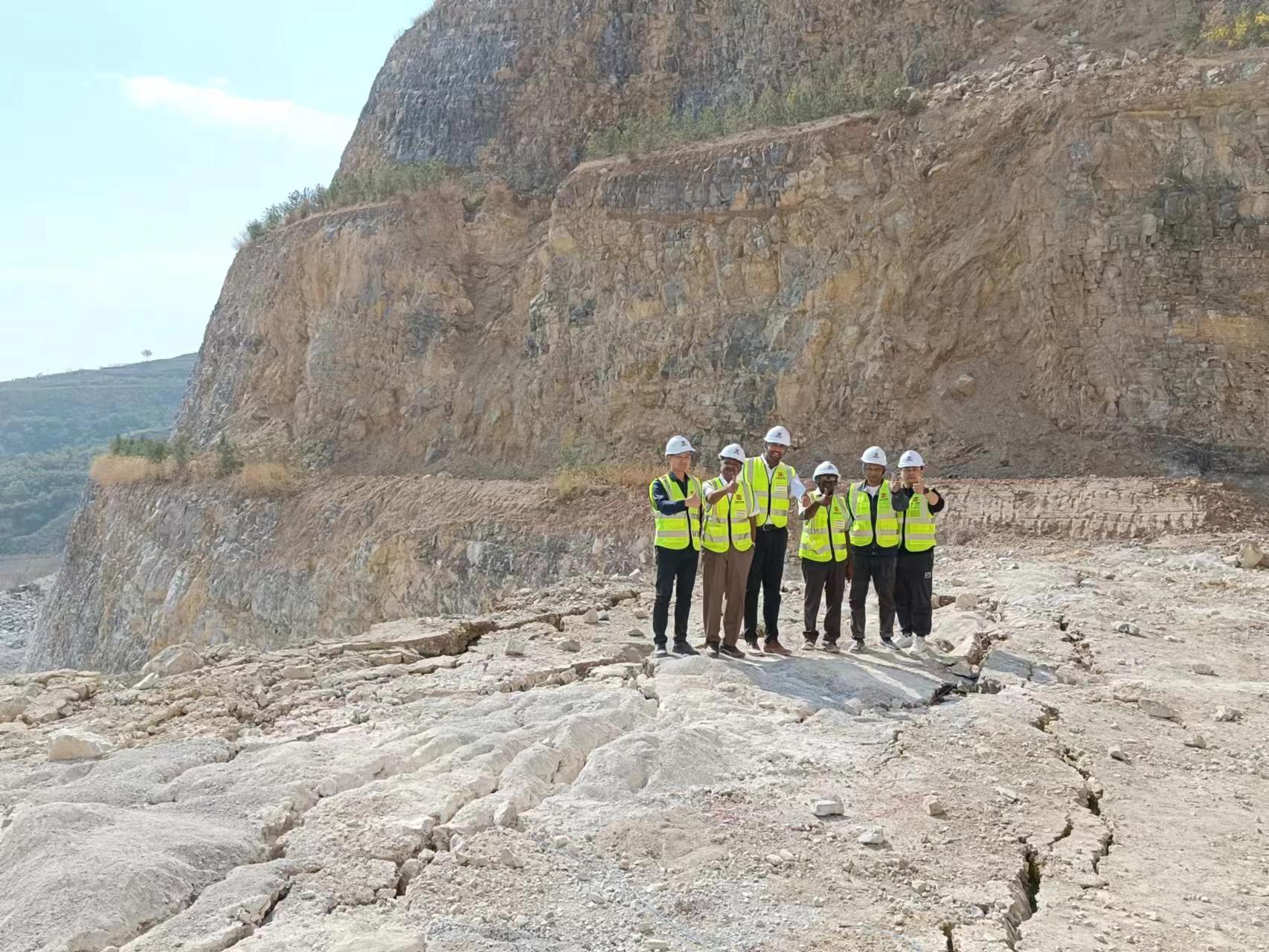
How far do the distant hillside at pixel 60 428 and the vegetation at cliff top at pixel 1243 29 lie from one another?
55.3 m

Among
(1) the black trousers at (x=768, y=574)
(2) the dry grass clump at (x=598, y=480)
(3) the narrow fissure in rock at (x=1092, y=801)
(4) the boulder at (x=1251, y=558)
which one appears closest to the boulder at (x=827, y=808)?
(3) the narrow fissure in rock at (x=1092, y=801)

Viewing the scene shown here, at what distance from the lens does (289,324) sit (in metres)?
24.8

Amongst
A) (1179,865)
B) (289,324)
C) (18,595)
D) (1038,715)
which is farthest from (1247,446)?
(18,595)

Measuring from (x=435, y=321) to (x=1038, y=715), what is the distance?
18231mm

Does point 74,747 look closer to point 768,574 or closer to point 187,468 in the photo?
point 768,574

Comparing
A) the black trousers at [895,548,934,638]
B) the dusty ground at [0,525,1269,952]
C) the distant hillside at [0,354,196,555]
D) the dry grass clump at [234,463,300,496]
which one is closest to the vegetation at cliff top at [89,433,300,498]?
the dry grass clump at [234,463,300,496]

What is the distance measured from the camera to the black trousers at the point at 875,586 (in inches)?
312

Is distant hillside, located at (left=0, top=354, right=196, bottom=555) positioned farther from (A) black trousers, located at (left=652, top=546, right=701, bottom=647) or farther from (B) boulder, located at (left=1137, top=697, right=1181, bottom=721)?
(B) boulder, located at (left=1137, top=697, right=1181, bottom=721)

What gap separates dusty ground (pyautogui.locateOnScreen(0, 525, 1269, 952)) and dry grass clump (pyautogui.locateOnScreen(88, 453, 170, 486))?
57.9 feet

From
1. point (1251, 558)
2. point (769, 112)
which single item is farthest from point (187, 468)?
point (1251, 558)

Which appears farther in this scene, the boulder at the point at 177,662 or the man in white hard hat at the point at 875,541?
the boulder at the point at 177,662

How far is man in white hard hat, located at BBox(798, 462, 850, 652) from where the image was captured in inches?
312

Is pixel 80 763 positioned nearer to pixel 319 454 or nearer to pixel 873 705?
pixel 873 705

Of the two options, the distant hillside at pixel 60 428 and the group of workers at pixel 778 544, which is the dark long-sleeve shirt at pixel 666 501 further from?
the distant hillside at pixel 60 428
